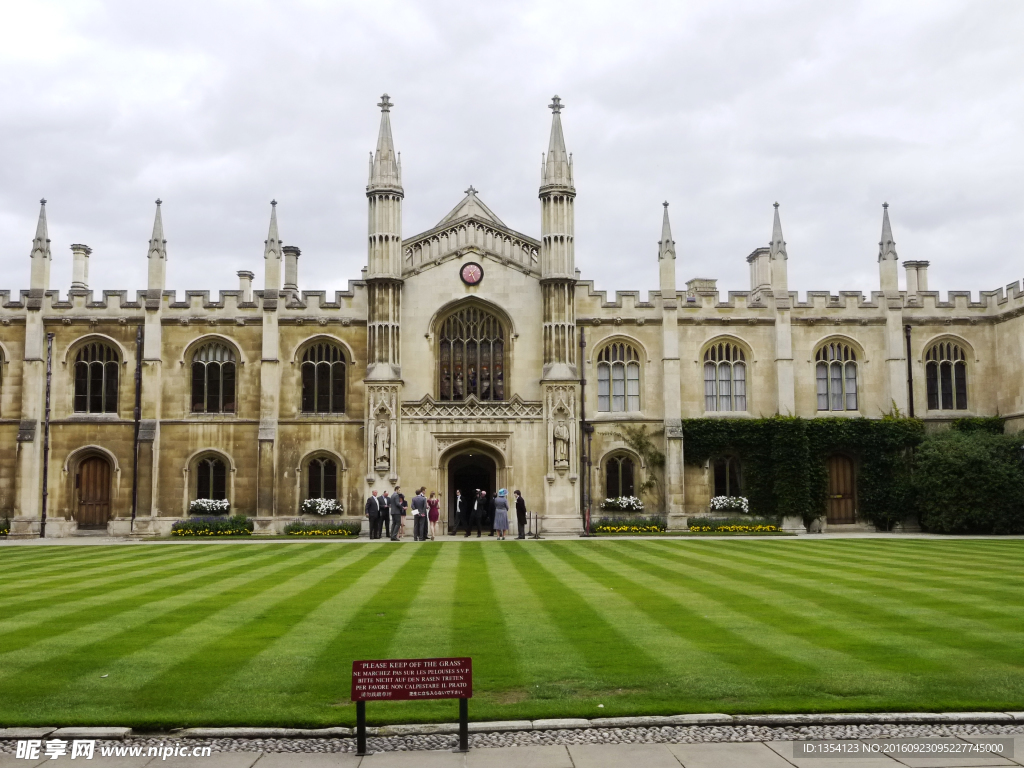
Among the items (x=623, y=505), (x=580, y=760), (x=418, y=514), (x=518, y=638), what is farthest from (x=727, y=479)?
(x=580, y=760)

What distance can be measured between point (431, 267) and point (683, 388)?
1106 centimetres

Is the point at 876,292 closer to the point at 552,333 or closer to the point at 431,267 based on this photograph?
the point at 552,333

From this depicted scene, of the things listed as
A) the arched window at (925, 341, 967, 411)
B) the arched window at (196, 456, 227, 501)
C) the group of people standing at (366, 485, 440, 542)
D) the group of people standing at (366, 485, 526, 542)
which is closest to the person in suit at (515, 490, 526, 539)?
the group of people standing at (366, 485, 526, 542)

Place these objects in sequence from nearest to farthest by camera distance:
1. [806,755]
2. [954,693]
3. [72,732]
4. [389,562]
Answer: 1. [806,755]
2. [72,732]
3. [954,693]
4. [389,562]

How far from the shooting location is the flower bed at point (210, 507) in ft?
120

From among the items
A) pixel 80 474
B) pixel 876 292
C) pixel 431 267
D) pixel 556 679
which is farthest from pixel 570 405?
pixel 556 679

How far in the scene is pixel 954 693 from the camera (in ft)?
28.6

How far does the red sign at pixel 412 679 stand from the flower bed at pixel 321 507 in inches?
1163

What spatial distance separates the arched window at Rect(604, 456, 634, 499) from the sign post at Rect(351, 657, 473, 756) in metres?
30.3

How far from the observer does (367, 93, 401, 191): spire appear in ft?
122

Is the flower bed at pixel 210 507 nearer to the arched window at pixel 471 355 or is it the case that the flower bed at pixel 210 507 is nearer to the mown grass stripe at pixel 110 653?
the arched window at pixel 471 355

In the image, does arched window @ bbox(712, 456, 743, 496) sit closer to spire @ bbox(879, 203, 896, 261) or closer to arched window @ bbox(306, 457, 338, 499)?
spire @ bbox(879, 203, 896, 261)

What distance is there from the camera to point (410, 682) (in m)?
7.49

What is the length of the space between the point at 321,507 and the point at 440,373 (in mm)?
6846
